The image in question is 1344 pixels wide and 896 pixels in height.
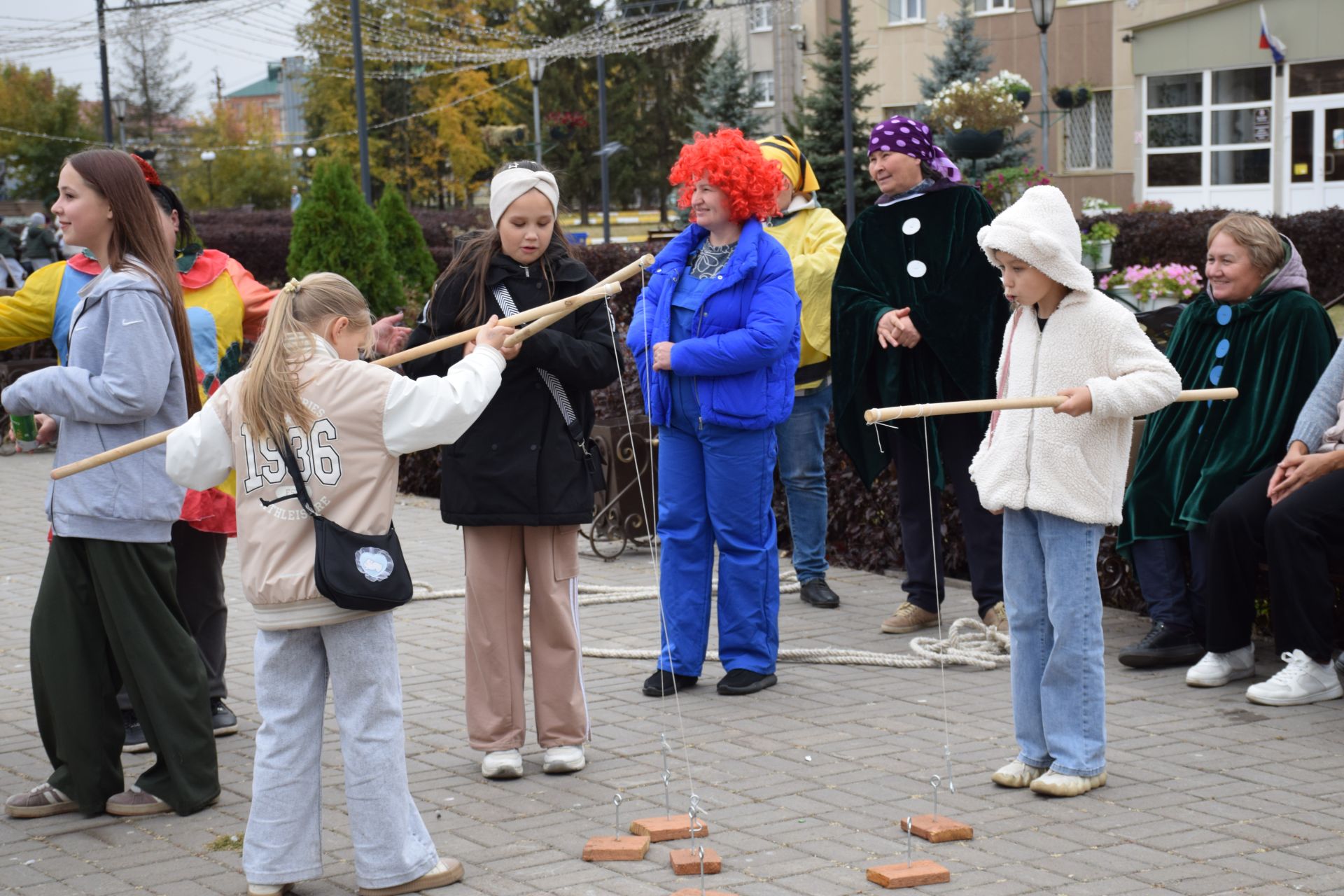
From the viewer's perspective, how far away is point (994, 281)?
6504mm

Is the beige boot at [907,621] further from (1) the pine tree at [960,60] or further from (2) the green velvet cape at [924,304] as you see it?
(1) the pine tree at [960,60]

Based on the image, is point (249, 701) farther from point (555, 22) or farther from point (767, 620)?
point (555, 22)

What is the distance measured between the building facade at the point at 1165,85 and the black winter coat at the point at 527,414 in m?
25.5

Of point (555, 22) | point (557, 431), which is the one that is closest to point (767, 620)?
point (557, 431)

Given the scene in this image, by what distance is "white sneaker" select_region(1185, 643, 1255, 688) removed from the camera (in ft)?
18.9

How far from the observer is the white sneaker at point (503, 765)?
4.88 meters

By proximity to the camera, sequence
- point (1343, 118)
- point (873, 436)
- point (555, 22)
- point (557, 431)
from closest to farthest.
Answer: point (557, 431) < point (873, 436) < point (1343, 118) < point (555, 22)

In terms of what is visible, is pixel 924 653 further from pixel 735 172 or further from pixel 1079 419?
pixel 735 172

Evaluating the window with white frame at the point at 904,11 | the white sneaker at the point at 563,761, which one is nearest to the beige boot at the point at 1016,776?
the white sneaker at the point at 563,761

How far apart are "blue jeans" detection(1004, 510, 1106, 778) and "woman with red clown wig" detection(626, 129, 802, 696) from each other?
4.32 feet

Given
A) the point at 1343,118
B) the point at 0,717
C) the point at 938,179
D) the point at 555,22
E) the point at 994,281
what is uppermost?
the point at 555,22

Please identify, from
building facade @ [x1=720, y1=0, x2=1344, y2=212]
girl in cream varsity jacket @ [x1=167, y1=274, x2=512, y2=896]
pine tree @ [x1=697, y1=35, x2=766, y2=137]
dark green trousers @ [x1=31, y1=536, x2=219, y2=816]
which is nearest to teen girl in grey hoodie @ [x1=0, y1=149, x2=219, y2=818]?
dark green trousers @ [x1=31, y1=536, x2=219, y2=816]

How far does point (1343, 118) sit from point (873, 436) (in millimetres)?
28593

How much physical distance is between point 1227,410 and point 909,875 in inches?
116
